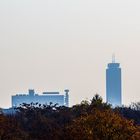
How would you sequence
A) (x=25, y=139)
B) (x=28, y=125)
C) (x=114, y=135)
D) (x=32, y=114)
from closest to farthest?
1. (x=114, y=135)
2. (x=25, y=139)
3. (x=28, y=125)
4. (x=32, y=114)

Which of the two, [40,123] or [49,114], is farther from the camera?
[49,114]

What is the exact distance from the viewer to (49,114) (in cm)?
10475

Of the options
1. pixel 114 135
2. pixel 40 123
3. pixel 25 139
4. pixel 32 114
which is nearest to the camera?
pixel 114 135

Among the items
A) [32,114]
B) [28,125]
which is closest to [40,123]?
[28,125]

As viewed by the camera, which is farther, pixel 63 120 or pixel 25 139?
pixel 63 120

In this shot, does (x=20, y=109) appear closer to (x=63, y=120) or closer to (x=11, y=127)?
(x=63, y=120)

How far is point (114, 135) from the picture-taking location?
170 feet

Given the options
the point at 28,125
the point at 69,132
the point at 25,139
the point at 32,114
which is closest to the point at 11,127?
the point at 25,139

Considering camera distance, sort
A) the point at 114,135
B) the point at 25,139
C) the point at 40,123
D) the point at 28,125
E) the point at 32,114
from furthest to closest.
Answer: the point at 32,114 < the point at 28,125 < the point at 40,123 < the point at 25,139 < the point at 114,135

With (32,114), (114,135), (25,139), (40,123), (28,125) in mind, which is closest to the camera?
(114,135)

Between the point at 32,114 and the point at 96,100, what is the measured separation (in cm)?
1051

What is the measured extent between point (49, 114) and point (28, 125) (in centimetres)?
1355

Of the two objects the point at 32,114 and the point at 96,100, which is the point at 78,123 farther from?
the point at 32,114

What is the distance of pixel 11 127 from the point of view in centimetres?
6756
